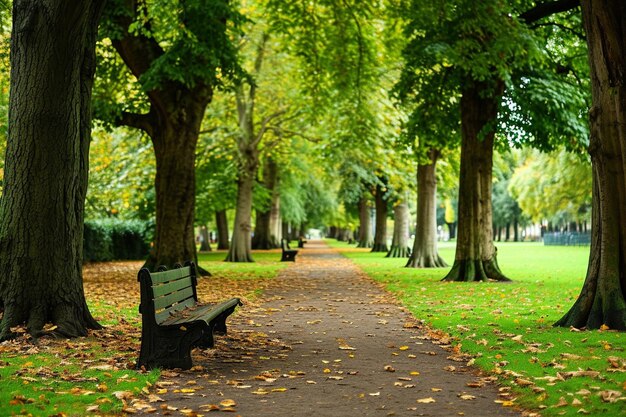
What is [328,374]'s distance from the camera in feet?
24.8

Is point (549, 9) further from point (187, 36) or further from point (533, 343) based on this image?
point (533, 343)

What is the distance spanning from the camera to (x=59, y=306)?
31.4 feet

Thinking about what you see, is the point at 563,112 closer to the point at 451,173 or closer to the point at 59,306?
the point at 59,306

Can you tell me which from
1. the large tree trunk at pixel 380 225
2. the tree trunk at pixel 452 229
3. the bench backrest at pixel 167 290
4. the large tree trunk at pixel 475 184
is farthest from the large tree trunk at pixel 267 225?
the tree trunk at pixel 452 229

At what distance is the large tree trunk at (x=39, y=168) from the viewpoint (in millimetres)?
9344

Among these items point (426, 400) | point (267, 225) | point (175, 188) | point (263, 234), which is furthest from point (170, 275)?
point (267, 225)

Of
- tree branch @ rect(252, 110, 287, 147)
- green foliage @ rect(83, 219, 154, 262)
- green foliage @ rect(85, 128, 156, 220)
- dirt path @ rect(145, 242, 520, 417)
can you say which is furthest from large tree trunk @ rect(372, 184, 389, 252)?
dirt path @ rect(145, 242, 520, 417)

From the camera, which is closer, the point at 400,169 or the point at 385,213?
the point at 400,169

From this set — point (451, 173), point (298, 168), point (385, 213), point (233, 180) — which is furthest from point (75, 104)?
point (385, 213)

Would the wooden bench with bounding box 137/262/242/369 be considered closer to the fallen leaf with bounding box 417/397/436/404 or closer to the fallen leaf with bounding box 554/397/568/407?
the fallen leaf with bounding box 417/397/436/404

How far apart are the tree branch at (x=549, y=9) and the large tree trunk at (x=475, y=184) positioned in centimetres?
294

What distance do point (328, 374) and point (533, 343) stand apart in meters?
2.93

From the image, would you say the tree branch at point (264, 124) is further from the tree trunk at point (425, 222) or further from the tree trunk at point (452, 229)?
the tree trunk at point (452, 229)

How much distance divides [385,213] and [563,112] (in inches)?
1166
